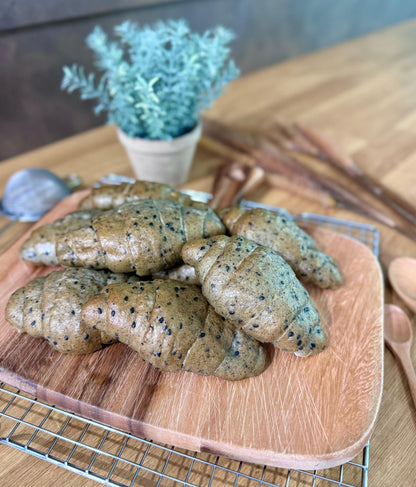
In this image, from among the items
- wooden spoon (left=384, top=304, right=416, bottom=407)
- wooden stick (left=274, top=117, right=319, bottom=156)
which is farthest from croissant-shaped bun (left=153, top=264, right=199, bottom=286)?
wooden stick (left=274, top=117, right=319, bottom=156)

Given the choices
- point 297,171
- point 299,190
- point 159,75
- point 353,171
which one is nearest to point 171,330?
point 159,75

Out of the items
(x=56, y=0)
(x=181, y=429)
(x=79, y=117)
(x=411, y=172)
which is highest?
(x=56, y=0)

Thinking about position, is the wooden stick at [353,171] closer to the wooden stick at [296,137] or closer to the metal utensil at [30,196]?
the wooden stick at [296,137]

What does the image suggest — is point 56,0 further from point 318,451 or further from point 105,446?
point 318,451

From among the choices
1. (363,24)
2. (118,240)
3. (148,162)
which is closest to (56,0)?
(148,162)

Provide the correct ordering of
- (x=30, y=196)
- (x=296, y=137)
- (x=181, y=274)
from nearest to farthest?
(x=181, y=274)
(x=30, y=196)
(x=296, y=137)

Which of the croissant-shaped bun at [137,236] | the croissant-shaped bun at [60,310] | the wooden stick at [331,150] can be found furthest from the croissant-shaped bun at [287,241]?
the wooden stick at [331,150]

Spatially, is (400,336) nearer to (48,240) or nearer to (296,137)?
(48,240)
